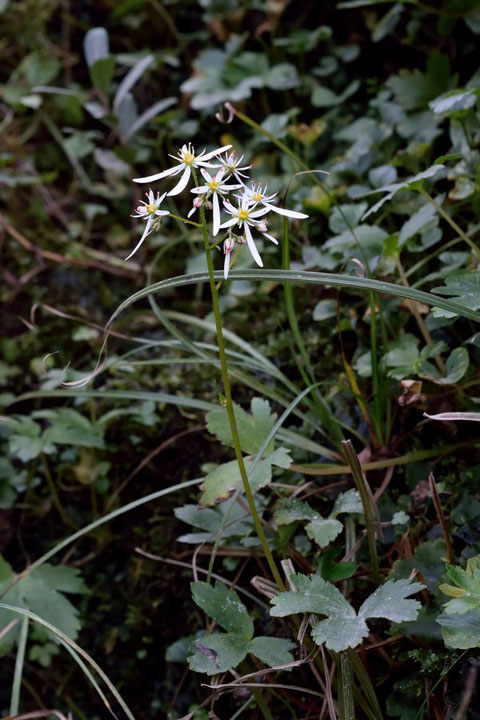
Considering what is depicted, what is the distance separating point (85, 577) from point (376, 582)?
31.4 inches

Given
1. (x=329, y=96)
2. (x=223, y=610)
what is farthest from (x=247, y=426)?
(x=329, y=96)

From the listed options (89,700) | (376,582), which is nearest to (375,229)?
(376,582)

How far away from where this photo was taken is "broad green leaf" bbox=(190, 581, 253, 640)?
42.0 inches

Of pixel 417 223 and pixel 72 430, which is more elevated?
pixel 417 223

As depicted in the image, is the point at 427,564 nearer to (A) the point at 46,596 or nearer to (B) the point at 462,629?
(B) the point at 462,629

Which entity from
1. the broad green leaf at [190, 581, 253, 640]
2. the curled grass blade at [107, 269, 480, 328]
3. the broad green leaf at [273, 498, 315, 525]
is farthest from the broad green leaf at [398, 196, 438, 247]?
the broad green leaf at [190, 581, 253, 640]

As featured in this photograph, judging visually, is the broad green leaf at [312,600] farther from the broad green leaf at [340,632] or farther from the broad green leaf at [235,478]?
the broad green leaf at [235,478]

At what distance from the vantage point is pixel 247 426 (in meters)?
1.24

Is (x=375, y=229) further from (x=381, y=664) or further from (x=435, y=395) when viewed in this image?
(x=381, y=664)

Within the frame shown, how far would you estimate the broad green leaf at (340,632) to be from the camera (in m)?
0.90

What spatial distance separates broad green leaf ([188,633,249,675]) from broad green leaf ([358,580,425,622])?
8.8 inches

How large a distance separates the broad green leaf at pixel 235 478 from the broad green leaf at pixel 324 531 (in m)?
0.13

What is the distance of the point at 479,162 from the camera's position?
4.98 ft

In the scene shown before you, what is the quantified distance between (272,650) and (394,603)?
234 millimetres
